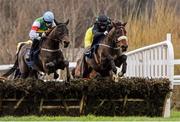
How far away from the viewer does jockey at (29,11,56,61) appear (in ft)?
64.0

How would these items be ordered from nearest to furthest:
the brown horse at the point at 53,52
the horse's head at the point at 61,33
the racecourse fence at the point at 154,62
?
1. the horse's head at the point at 61,33
2. the brown horse at the point at 53,52
3. the racecourse fence at the point at 154,62

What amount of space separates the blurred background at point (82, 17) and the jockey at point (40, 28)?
241 inches

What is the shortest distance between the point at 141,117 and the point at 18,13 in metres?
15.1

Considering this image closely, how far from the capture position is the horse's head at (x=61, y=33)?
1852 cm

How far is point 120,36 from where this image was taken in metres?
18.5

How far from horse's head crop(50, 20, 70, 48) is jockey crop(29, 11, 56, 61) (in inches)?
19.3

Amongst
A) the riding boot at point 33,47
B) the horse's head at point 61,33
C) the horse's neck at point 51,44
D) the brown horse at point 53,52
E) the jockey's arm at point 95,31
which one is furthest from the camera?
the jockey's arm at point 95,31

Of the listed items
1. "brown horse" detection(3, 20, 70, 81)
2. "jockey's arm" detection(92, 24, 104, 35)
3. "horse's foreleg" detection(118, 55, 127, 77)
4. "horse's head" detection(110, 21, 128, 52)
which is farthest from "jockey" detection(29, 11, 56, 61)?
"horse's foreleg" detection(118, 55, 127, 77)

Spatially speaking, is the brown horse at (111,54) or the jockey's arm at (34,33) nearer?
the brown horse at (111,54)

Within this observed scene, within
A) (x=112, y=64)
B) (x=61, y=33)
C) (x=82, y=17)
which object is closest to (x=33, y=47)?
(x=61, y=33)

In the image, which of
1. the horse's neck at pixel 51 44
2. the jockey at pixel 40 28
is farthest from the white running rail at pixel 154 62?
the jockey at pixel 40 28

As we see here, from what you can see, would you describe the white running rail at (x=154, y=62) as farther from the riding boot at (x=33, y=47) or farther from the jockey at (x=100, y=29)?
the riding boot at (x=33, y=47)

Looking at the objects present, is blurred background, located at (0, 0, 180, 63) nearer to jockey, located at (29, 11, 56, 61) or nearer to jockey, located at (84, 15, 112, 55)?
jockey, located at (84, 15, 112, 55)

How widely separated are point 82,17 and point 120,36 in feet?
47.8
